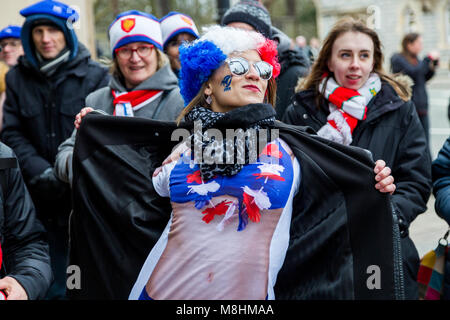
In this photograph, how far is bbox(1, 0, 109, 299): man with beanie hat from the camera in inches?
171

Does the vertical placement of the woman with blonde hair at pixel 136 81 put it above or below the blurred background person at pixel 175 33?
below

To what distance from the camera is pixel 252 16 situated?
4305mm

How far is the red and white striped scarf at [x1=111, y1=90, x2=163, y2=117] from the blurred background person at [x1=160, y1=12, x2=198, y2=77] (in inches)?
41.2

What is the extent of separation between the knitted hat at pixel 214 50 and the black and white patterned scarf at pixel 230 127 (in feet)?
0.67

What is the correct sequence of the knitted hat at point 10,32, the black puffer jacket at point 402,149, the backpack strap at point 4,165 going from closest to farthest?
the backpack strap at point 4,165, the black puffer jacket at point 402,149, the knitted hat at point 10,32

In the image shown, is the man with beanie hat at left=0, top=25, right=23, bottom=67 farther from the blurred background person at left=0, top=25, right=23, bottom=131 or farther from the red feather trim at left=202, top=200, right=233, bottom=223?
the red feather trim at left=202, top=200, right=233, bottom=223

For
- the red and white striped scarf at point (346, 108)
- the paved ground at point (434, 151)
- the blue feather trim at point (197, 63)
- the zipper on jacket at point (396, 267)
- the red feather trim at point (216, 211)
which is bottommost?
the paved ground at point (434, 151)

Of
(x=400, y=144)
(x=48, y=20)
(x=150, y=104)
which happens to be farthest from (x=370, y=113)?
(x=48, y=20)

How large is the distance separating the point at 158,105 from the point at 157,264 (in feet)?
4.38

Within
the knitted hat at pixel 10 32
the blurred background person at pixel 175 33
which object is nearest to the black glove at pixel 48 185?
the blurred background person at pixel 175 33

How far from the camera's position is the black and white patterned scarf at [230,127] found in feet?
7.83

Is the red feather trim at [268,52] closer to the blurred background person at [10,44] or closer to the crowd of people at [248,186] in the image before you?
the crowd of people at [248,186]

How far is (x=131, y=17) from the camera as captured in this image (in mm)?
3803
